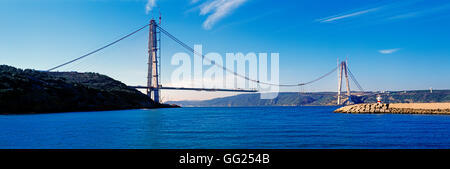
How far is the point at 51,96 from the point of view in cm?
5312

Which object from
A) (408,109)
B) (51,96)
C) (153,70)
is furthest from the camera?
(153,70)

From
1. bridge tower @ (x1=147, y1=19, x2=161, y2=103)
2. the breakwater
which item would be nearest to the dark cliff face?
bridge tower @ (x1=147, y1=19, x2=161, y2=103)

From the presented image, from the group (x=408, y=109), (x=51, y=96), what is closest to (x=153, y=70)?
(x=51, y=96)

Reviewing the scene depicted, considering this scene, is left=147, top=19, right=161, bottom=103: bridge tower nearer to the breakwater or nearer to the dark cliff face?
the dark cliff face

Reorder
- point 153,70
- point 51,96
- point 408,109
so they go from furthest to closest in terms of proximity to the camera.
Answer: point 153,70
point 51,96
point 408,109

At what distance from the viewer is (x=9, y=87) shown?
158ft

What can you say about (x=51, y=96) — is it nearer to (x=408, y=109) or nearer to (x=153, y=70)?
(x=153, y=70)

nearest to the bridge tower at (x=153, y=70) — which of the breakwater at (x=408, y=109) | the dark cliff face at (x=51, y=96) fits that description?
the dark cliff face at (x=51, y=96)

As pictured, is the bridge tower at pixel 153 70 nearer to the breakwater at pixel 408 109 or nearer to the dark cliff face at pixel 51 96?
the dark cliff face at pixel 51 96

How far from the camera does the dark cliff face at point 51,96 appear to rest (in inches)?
1837

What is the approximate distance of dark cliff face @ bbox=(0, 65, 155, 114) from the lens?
46.7m

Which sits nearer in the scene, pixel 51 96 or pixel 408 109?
pixel 408 109
